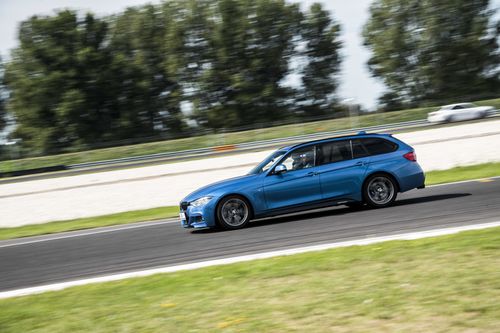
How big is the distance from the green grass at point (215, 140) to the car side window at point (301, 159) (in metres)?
31.4

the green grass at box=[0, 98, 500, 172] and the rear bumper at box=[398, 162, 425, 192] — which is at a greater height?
the green grass at box=[0, 98, 500, 172]

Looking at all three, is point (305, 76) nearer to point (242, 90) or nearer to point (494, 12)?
point (242, 90)

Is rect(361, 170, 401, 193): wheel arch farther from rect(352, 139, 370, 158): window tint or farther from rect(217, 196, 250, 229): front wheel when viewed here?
rect(217, 196, 250, 229): front wheel

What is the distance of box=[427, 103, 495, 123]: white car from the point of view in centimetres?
4525

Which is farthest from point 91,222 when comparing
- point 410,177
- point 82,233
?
point 410,177

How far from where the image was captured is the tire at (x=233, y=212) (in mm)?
11742

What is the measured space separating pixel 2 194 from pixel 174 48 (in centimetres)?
5318

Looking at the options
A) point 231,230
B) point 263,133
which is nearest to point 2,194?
point 231,230

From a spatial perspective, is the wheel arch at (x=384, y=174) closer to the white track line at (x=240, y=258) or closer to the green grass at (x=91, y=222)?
the white track line at (x=240, y=258)

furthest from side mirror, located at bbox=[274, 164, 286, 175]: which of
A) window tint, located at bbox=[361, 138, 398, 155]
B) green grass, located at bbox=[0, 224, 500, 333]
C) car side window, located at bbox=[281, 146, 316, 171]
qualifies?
green grass, located at bbox=[0, 224, 500, 333]

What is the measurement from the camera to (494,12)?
7256 centimetres

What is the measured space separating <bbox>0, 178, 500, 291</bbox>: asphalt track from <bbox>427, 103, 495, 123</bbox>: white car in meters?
32.4

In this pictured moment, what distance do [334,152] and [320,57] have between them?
63.6m

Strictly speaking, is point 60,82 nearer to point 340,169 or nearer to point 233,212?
point 233,212
